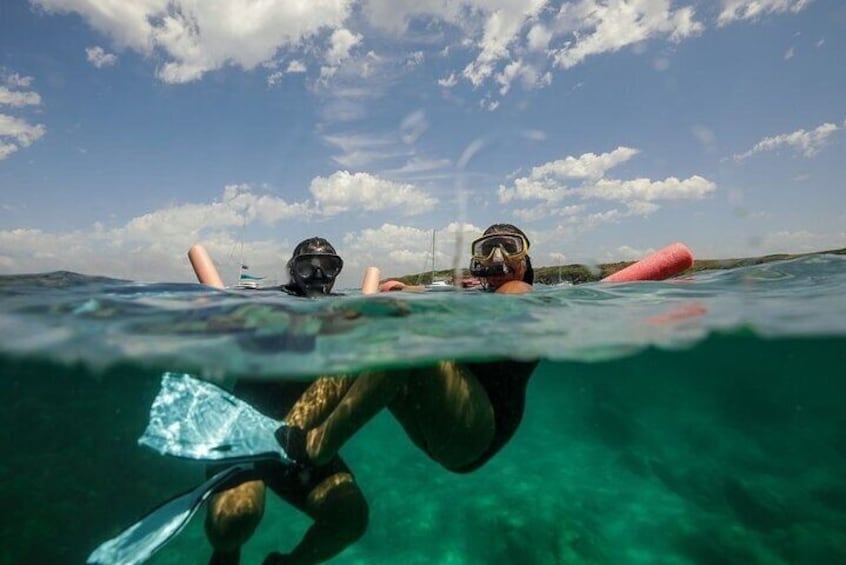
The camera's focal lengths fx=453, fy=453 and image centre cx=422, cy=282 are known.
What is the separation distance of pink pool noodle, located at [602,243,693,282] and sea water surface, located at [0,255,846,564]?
2517 millimetres

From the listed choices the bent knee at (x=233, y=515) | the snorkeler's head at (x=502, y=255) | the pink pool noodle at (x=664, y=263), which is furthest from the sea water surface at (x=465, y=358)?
the pink pool noodle at (x=664, y=263)

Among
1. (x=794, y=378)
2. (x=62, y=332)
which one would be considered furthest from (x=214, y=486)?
(x=794, y=378)

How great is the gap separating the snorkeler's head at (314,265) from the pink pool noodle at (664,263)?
14.8 ft

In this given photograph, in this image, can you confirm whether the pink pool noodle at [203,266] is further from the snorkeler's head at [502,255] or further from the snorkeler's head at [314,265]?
the snorkeler's head at [502,255]

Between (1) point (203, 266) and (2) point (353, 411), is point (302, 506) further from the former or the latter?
(1) point (203, 266)

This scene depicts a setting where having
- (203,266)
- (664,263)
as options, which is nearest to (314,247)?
(203,266)

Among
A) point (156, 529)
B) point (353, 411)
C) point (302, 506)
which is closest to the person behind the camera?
point (353, 411)

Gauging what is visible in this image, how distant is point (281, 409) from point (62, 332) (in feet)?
14.3

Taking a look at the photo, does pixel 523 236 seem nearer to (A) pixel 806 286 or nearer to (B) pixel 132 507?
(A) pixel 806 286

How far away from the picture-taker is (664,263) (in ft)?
19.4

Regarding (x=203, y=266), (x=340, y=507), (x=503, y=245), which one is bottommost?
(x=340, y=507)

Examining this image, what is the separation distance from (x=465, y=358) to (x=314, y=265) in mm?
3130

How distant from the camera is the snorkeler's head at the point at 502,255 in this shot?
6789 mm

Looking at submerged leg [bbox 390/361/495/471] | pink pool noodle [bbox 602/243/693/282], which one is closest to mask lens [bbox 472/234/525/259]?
pink pool noodle [bbox 602/243/693/282]
